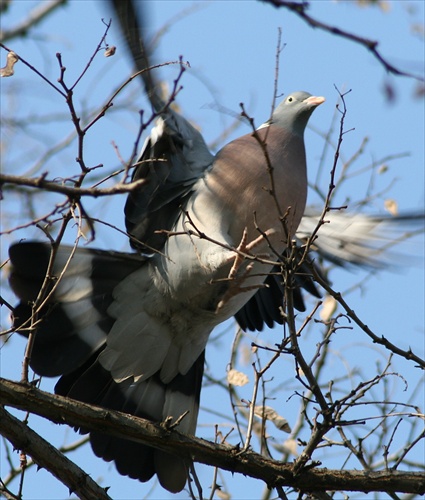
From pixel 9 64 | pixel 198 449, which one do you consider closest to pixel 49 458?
pixel 198 449

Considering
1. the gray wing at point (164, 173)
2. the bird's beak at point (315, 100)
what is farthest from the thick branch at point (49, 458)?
the bird's beak at point (315, 100)

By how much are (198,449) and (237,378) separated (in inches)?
30.2

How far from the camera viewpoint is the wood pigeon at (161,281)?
388 centimetres

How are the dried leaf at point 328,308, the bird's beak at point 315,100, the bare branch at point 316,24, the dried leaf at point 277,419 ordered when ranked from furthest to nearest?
1. the dried leaf at point 328,308
2. the bird's beak at point 315,100
3. the dried leaf at point 277,419
4. the bare branch at point 316,24

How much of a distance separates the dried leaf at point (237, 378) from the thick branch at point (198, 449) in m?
0.69

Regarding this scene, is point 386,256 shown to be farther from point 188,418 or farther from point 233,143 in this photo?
point 188,418

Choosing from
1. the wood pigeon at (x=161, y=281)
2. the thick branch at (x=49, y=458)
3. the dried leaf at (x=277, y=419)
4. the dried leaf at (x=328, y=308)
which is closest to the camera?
the thick branch at (x=49, y=458)

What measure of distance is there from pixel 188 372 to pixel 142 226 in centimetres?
82

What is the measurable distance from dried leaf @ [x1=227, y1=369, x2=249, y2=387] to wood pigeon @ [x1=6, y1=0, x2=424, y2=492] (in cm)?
30

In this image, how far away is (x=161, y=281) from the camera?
397 centimetres

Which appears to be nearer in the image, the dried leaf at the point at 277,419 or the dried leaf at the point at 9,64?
the dried leaf at the point at 9,64

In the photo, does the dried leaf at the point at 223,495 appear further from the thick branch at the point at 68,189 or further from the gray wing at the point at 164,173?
the thick branch at the point at 68,189

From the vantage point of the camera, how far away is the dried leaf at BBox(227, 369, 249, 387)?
3883mm

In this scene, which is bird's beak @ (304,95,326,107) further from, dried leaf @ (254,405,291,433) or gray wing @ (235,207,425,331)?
dried leaf @ (254,405,291,433)
